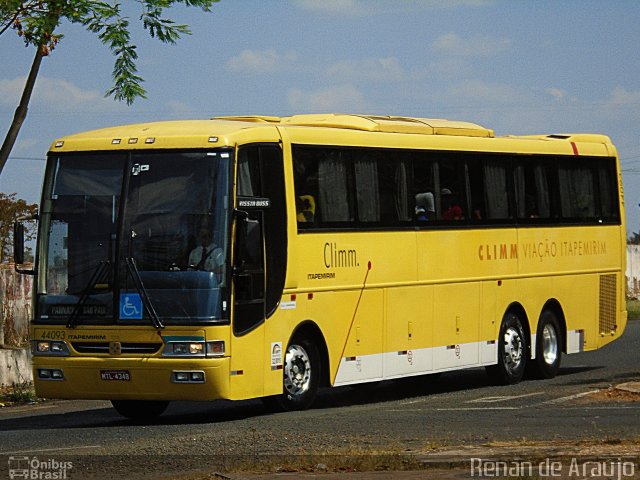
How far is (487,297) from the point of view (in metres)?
23.1

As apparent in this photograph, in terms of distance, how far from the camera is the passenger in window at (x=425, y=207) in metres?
21.5

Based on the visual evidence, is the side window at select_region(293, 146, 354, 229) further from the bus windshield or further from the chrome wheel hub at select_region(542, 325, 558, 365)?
the chrome wheel hub at select_region(542, 325, 558, 365)

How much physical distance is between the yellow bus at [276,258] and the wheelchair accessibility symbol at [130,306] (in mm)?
16

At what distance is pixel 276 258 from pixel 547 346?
7803 mm

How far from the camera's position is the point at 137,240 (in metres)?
17.7

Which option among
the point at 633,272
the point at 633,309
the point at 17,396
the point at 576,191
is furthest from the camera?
the point at 633,272

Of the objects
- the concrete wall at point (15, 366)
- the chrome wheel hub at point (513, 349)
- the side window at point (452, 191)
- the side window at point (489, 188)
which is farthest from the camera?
the concrete wall at point (15, 366)

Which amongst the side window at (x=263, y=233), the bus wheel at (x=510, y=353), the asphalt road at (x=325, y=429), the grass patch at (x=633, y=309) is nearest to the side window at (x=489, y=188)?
the bus wheel at (x=510, y=353)

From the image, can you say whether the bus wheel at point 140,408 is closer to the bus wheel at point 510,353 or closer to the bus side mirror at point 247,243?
the bus side mirror at point 247,243

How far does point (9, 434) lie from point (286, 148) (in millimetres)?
4766

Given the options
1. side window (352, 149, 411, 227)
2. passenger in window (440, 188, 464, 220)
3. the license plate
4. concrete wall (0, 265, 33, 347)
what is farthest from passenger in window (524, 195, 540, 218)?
concrete wall (0, 265, 33, 347)

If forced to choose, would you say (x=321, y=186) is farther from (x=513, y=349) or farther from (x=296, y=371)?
(x=513, y=349)

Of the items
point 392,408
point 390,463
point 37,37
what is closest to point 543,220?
point 392,408

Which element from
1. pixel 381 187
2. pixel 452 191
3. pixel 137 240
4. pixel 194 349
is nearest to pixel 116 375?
pixel 194 349
